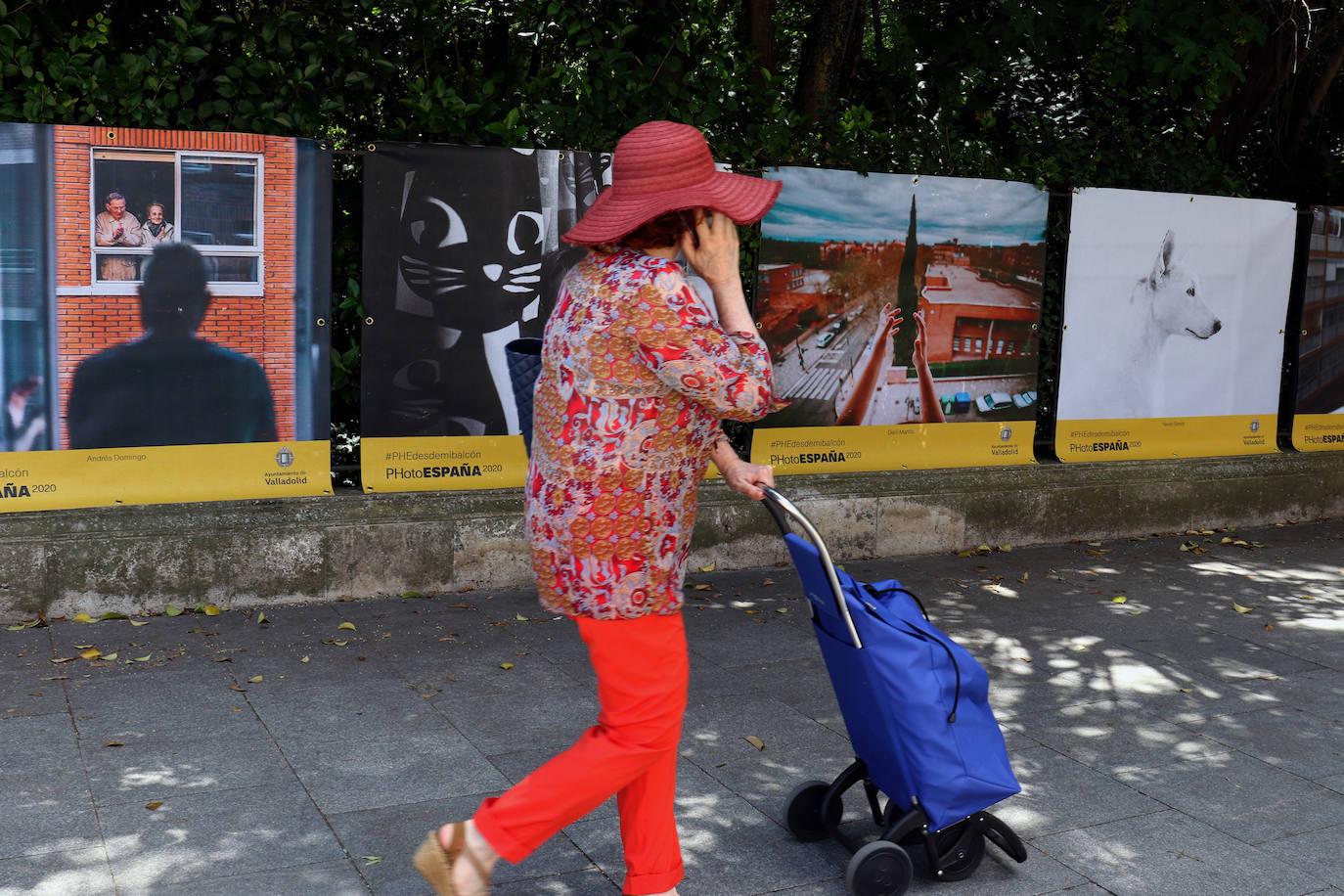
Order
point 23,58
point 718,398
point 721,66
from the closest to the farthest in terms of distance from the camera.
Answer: point 718,398
point 23,58
point 721,66

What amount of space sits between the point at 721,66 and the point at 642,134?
4.33m

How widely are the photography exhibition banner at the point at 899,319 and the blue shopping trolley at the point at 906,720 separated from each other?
12.5 ft

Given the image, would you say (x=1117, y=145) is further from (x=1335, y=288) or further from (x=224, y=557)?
(x=224, y=557)

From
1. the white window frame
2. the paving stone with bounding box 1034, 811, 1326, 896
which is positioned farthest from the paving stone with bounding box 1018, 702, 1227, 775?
the white window frame

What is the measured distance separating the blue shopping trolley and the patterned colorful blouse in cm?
33

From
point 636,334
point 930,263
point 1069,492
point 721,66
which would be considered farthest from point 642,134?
point 1069,492

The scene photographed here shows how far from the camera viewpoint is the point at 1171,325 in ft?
27.8

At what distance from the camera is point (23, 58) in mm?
5691

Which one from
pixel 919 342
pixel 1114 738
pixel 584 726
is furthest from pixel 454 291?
pixel 1114 738

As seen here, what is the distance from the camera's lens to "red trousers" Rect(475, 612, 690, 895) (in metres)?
3.10

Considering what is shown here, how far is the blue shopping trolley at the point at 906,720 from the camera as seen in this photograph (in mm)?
3311

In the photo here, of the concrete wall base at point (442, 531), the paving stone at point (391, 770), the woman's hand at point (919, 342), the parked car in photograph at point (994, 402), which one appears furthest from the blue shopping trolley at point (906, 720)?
the parked car in photograph at point (994, 402)

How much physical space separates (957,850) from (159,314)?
4282mm

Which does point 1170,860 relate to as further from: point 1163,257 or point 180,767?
point 1163,257
